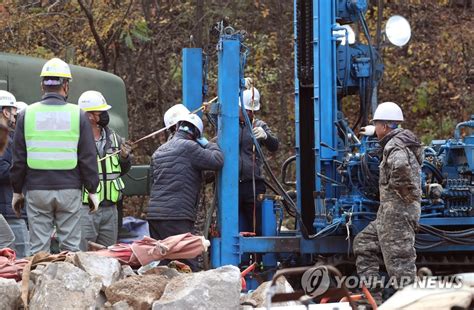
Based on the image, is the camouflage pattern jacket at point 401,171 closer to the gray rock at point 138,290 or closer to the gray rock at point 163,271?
the gray rock at point 163,271

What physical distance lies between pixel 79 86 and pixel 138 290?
693cm

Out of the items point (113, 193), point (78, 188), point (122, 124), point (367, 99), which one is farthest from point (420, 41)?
point (78, 188)

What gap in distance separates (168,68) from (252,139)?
797 cm

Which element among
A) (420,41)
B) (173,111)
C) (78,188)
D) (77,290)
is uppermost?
(420,41)

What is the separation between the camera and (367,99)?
12609mm

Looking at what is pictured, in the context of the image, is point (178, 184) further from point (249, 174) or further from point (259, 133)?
point (259, 133)

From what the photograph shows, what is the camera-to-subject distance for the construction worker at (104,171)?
11742 mm

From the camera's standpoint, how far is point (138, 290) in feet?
27.9

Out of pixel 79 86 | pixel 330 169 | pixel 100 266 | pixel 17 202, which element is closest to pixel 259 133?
pixel 330 169

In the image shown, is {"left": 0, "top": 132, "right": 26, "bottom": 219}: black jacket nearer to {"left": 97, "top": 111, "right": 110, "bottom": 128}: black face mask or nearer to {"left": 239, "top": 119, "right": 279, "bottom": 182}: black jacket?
{"left": 97, "top": 111, "right": 110, "bottom": 128}: black face mask

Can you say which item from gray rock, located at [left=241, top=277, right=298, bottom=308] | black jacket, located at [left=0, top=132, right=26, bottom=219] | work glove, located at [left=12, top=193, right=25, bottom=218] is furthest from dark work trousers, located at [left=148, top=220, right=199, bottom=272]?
gray rock, located at [left=241, top=277, right=298, bottom=308]

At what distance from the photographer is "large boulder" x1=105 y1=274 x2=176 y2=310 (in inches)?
328

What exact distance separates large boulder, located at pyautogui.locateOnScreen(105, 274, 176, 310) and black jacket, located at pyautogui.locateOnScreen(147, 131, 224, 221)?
8.86ft

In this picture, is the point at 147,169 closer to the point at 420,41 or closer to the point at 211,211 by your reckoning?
the point at 211,211
